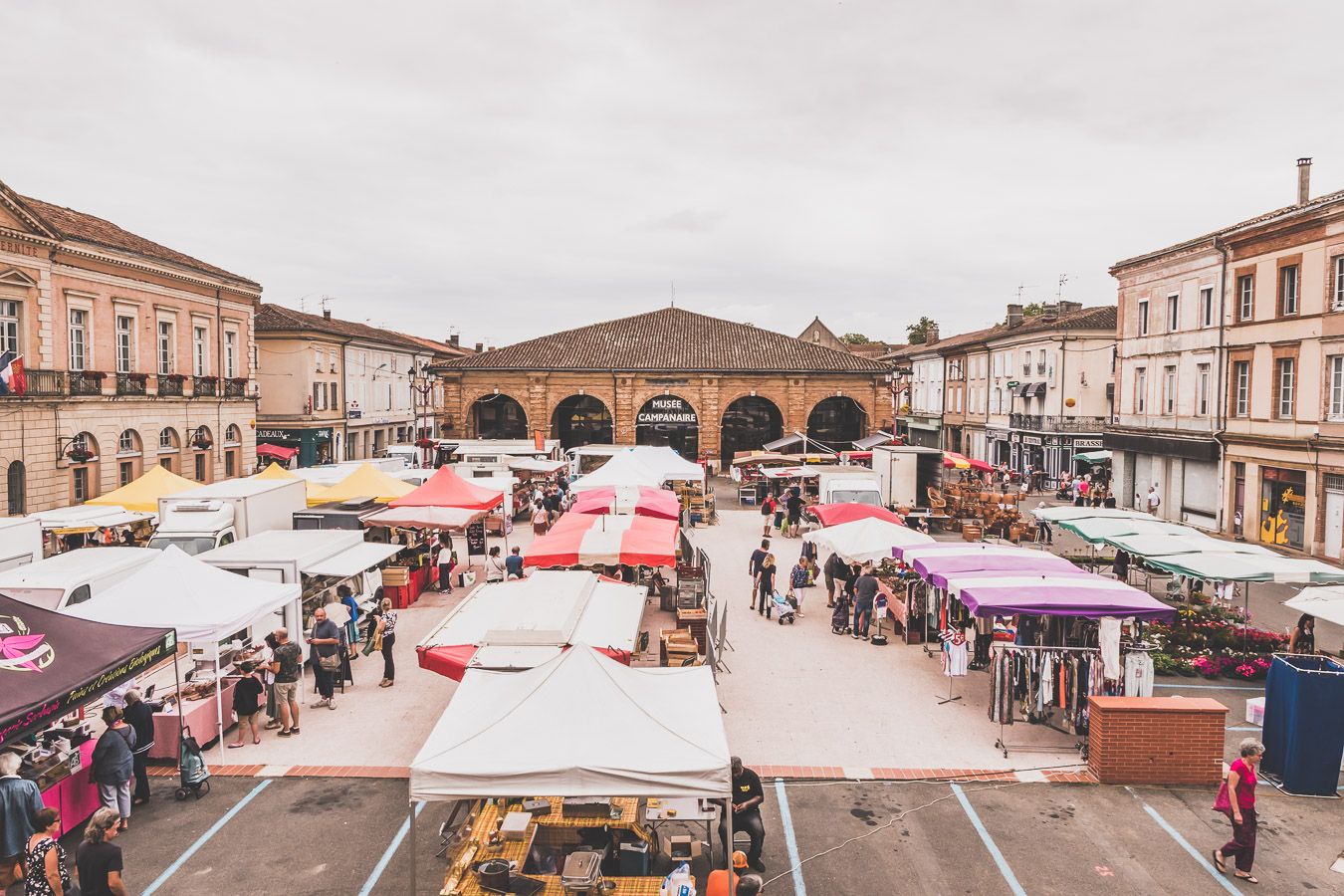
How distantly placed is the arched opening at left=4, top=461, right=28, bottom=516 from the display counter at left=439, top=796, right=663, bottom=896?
2365 centimetres

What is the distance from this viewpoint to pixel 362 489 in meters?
21.5

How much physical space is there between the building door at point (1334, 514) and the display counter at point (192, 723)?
25.2m

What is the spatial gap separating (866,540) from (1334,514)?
15.4 m

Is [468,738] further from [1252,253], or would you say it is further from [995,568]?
[1252,253]

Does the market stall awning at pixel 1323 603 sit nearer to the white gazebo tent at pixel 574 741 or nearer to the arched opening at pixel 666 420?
the white gazebo tent at pixel 574 741

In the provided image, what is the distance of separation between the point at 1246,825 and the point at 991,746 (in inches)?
124

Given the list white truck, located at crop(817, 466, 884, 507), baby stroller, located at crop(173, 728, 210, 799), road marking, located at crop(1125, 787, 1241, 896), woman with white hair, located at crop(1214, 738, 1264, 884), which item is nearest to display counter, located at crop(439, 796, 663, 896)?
baby stroller, located at crop(173, 728, 210, 799)

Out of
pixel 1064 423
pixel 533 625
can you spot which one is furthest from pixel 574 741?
pixel 1064 423

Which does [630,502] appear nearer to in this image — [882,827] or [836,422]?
[882,827]

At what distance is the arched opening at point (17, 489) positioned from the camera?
24219mm

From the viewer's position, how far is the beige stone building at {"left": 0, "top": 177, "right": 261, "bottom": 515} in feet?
81.5

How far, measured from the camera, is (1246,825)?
7.44 meters

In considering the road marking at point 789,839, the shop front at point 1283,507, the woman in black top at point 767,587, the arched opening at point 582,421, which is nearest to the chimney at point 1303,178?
the shop front at point 1283,507

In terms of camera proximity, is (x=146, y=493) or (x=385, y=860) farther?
(x=146, y=493)
